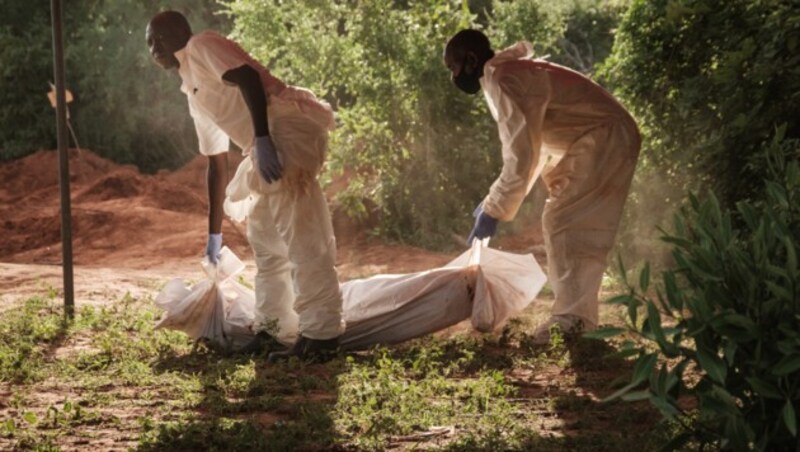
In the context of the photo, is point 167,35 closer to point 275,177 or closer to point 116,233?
point 275,177

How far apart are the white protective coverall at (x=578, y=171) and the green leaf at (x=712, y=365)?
260 centimetres

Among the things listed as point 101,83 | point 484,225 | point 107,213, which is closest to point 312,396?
point 484,225

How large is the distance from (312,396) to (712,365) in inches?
83.9

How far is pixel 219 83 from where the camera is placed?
5234mm

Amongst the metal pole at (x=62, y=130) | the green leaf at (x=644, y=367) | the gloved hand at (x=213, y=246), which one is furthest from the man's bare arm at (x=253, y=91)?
the green leaf at (x=644, y=367)

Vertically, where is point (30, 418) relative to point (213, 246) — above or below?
below

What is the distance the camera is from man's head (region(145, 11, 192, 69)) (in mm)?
5250

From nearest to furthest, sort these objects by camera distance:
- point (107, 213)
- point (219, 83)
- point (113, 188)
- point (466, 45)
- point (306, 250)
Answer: point (306, 250), point (219, 83), point (466, 45), point (107, 213), point (113, 188)

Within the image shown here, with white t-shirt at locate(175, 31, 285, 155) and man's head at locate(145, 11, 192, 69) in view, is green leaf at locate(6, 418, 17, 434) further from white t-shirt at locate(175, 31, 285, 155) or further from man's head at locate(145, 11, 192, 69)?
man's head at locate(145, 11, 192, 69)

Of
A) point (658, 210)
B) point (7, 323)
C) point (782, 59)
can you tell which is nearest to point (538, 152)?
point (782, 59)

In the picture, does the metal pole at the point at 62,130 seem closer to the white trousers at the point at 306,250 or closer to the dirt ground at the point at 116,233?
the dirt ground at the point at 116,233

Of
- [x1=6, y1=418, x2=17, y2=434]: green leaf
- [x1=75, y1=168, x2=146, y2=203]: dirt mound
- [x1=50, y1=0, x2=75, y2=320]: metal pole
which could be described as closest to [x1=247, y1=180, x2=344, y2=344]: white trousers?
[x1=50, y1=0, x2=75, y2=320]: metal pole

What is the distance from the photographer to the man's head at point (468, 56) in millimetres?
5336

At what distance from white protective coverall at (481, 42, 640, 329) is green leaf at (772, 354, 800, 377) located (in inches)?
106
